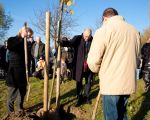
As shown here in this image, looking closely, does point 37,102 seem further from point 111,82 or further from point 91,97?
point 111,82

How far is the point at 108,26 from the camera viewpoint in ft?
15.0

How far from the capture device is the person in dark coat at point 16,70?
22.7ft

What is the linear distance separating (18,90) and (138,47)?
358 centimetres

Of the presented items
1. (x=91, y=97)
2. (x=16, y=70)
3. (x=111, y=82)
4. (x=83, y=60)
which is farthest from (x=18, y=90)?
(x=111, y=82)

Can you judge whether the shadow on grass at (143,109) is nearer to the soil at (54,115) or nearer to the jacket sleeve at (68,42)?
the soil at (54,115)

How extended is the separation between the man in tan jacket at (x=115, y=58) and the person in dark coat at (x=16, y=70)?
2.65 metres

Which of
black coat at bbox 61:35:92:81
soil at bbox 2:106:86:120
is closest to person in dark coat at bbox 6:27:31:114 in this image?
soil at bbox 2:106:86:120

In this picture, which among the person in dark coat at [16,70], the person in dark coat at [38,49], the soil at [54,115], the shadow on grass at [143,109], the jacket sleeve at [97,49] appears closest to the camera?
the jacket sleeve at [97,49]

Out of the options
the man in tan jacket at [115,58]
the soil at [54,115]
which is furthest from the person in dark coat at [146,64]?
the man in tan jacket at [115,58]

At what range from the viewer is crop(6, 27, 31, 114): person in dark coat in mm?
6934

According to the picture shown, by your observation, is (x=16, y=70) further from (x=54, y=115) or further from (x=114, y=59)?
(x=114, y=59)

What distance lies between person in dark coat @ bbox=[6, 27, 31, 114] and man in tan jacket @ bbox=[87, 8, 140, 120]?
8.68 feet

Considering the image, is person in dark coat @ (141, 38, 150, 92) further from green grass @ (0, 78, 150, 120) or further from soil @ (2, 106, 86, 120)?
soil @ (2, 106, 86, 120)

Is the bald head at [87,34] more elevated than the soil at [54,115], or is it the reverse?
the bald head at [87,34]
